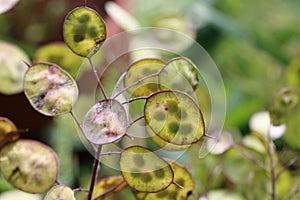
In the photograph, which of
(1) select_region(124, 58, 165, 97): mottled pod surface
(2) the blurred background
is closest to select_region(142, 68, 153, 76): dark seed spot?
(1) select_region(124, 58, 165, 97): mottled pod surface

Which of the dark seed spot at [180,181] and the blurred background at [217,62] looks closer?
the dark seed spot at [180,181]

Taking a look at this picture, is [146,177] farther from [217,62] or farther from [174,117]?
[217,62]

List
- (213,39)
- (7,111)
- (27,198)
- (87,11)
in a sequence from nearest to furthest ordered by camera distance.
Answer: (87,11) < (27,198) < (7,111) < (213,39)

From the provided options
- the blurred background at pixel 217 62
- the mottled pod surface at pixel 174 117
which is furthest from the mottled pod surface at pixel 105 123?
the blurred background at pixel 217 62

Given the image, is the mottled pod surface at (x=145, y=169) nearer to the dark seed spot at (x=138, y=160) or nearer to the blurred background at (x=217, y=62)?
the dark seed spot at (x=138, y=160)

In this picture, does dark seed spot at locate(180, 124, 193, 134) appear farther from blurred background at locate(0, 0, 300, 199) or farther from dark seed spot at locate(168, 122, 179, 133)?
blurred background at locate(0, 0, 300, 199)

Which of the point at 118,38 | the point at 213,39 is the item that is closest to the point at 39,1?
the point at 118,38

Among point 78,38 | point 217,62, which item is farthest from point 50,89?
point 217,62

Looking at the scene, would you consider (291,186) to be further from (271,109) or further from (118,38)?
(118,38)
